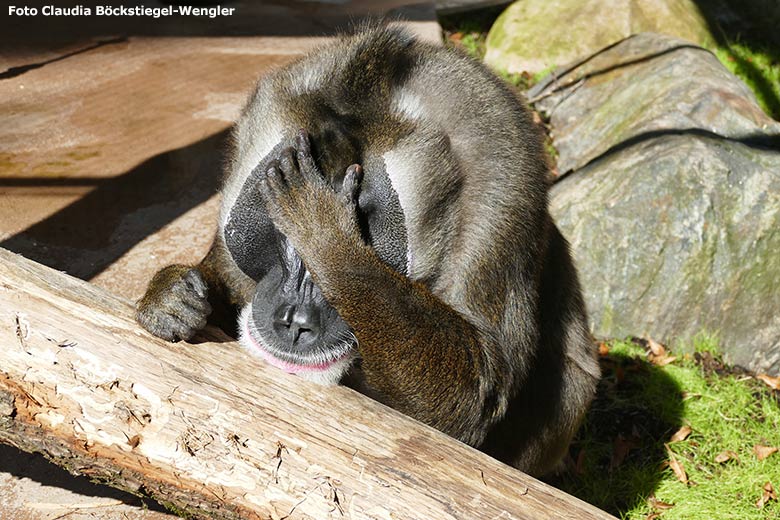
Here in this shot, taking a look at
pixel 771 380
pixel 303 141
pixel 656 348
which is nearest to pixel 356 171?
pixel 303 141

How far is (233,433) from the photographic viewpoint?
261 cm

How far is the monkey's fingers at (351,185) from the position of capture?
2924 mm

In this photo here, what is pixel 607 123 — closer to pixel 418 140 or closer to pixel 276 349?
pixel 418 140

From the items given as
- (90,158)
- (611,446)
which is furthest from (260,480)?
(90,158)

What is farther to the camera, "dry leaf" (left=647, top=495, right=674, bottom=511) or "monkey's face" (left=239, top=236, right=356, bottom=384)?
"dry leaf" (left=647, top=495, right=674, bottom=511)

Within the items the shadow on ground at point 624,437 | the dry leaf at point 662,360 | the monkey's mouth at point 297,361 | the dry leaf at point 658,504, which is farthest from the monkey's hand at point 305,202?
the dry leaf at point 662,360

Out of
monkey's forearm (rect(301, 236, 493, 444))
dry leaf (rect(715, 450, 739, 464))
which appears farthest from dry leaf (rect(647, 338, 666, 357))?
monkey's forearm (rect(301, 236, 493, 444))

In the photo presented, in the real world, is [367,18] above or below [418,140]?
above

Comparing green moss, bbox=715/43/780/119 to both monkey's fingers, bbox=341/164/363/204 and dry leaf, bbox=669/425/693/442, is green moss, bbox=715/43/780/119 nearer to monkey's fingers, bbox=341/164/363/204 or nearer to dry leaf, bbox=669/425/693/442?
dry leaf, bbox=669/425/693/442

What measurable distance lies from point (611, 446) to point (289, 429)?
299cm

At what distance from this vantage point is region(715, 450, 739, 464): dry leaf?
4.85 metres

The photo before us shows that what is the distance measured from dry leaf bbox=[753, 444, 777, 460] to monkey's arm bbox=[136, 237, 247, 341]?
3.32 m

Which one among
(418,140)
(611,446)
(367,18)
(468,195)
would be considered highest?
(367,18)

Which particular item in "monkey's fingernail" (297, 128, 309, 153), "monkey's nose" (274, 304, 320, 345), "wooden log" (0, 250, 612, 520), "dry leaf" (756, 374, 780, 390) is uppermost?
"monkey's fingernail" (297, 128, 309, 153)
